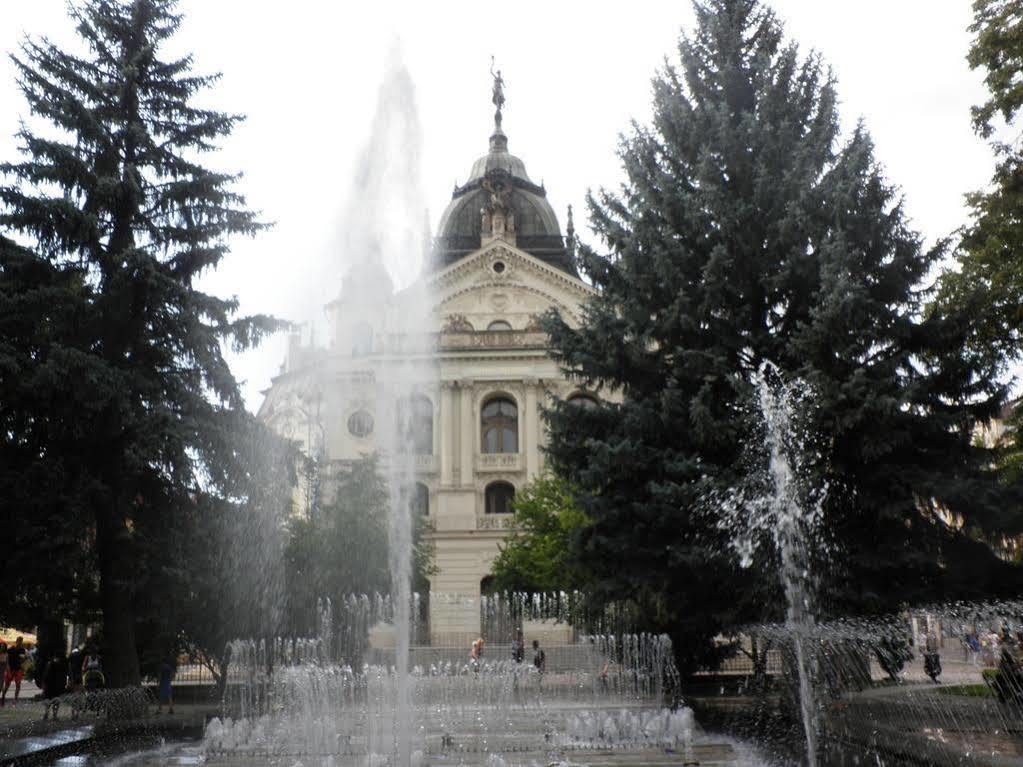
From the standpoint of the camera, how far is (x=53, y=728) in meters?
13.3

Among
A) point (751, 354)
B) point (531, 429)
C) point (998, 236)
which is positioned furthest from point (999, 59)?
point (531, 429)

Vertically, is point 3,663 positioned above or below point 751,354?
below

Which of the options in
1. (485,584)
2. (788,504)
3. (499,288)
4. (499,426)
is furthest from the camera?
(499,288)

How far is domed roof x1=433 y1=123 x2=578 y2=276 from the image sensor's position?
164 feet

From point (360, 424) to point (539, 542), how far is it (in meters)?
15.5

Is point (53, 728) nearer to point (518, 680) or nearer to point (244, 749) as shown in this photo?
point (244, 749)

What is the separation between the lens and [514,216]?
50656 mm

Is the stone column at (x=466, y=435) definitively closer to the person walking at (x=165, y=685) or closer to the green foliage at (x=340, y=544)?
the green foliage at (x=340, y=544)

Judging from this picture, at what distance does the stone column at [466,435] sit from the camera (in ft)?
147

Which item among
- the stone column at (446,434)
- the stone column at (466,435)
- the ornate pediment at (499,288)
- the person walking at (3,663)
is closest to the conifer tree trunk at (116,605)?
the person walking at (3,663)

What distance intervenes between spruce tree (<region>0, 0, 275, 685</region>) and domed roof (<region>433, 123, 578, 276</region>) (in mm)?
31104

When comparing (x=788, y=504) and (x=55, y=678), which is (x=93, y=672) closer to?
(x=55, y=678)

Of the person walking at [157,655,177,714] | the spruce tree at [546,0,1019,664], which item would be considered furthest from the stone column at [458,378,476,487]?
the spruce tree at [546,0,1019,664]

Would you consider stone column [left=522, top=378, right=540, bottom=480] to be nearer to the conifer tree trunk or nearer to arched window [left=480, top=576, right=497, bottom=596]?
arched window [left=480, top=576, right=497, bottom=596]
